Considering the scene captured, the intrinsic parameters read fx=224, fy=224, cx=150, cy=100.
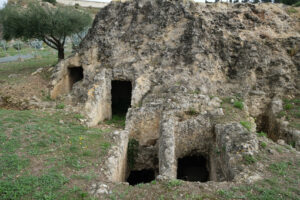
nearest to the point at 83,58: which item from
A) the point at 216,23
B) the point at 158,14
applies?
the point at 158,14

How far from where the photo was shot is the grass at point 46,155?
5.22 m

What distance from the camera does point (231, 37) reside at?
41.1 ft

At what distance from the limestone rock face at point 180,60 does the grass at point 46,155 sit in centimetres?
185

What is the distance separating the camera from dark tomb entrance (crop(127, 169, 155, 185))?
9688mm

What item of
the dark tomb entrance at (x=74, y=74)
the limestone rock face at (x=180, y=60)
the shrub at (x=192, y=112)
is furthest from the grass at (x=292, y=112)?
the dark tomb entrance at (x=74, y=74)

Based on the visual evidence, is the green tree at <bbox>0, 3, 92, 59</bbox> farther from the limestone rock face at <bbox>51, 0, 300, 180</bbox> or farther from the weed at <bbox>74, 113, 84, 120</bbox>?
the weed at <bbox>74, 113, 84, 120</bbox>

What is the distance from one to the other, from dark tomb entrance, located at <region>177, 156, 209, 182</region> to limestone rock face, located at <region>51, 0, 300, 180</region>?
1494mm

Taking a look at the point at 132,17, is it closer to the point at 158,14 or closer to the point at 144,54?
the point at 158,14

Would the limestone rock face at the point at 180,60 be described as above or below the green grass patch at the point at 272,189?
above

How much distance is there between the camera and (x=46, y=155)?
6.59 meters

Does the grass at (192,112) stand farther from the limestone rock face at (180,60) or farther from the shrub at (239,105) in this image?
the shrub at (239,105)

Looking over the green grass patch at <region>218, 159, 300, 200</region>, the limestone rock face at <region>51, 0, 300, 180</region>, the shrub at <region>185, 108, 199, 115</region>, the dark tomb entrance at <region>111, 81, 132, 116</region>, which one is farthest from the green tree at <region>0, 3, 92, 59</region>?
the green grass patch at <region>218, 159, 300, 200</region>

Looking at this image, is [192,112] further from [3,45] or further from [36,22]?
[3,45]

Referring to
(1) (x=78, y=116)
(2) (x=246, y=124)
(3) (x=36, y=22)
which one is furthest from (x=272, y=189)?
(3) (x=36, y=22)
